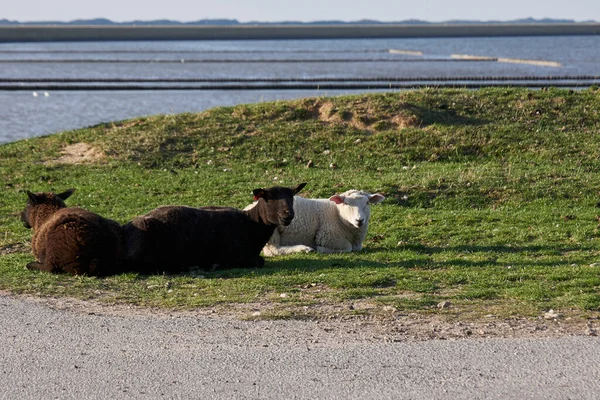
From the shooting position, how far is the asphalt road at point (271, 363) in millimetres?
7055

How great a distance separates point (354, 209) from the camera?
43.2 ft

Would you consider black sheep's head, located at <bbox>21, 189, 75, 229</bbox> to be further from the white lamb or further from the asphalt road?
the asphalt road

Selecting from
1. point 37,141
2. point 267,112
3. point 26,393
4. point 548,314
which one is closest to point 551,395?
point 548,314

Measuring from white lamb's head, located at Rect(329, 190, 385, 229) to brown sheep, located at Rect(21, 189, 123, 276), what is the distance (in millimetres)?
3303

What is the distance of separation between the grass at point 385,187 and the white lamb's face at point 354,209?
518 millimetres

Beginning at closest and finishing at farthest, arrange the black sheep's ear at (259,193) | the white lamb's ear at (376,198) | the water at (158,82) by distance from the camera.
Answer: the black sheep's ear at (259,193), the white lamb's ear at (376,198), the water at (158,82)

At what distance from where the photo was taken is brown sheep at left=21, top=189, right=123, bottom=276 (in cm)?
1132

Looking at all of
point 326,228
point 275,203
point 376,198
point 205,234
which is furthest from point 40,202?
point 376,198

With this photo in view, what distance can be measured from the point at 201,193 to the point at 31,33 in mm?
148648

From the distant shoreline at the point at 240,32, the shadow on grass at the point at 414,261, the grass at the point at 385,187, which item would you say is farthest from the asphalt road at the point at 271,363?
the distant shoreline at the point at 240,32

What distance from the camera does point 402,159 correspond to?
1994 cm

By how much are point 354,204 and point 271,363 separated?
5.80 m

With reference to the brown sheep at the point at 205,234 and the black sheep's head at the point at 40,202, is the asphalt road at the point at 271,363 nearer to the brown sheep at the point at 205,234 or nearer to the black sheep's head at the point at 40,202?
the brown sheep at the point at 205,234

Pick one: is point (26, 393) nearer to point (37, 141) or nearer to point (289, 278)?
point (289, 278)
